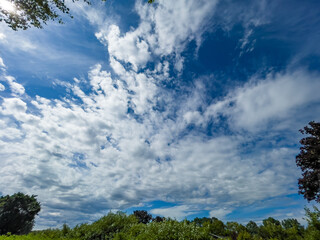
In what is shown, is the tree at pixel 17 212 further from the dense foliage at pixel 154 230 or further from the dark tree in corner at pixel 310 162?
the dark tree in corner at pixel 310 162

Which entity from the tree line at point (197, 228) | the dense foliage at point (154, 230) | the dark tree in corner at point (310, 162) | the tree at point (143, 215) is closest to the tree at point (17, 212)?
the tree at point (143, 215)

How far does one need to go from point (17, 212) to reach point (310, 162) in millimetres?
56984

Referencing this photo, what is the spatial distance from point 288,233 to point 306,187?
9479 mm

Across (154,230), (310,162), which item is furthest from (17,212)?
(310,162)

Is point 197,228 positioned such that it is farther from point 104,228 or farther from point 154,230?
point 104,228

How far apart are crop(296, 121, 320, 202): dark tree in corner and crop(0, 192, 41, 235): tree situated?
2188 inches

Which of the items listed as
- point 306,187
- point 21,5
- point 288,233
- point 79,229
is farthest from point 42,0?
point 288,233

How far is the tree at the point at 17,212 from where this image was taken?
123 feet

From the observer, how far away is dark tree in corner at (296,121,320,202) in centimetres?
1529

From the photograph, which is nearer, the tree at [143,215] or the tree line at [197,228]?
the tree line at [197,228]

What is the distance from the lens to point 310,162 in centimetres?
1608

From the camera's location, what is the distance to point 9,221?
1479 inches

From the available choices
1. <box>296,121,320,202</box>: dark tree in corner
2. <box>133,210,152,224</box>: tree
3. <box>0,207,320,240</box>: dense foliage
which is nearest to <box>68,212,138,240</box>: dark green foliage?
<box>0,207,320,240</box>: dense foliage

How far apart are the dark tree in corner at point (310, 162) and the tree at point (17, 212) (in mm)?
55582
